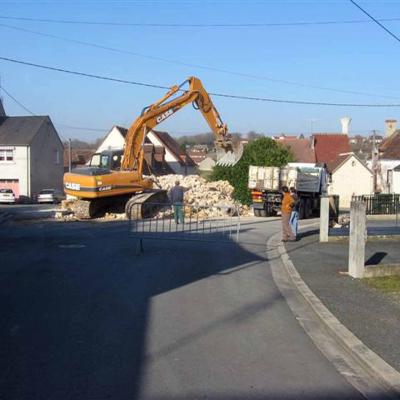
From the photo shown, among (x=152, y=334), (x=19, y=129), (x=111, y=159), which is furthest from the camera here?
(x=19, y=129)

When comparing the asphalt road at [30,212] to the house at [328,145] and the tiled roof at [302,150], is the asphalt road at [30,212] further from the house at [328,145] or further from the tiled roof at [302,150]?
the house at [328,145]

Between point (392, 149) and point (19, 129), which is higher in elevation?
point (19, 129)

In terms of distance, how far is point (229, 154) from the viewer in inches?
1232

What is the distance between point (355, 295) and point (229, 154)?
819 inches

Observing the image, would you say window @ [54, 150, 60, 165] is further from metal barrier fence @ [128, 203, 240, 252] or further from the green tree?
metal barrier fence @ [128, 203, 240, 252]

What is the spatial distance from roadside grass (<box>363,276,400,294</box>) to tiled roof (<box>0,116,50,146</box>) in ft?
174

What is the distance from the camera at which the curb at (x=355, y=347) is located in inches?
247

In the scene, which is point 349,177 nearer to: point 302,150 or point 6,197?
point 302,150

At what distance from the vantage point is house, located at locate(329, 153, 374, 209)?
65.7 metres

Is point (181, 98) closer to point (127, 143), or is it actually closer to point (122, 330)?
point (127, 143)

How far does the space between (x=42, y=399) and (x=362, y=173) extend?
6311 cm

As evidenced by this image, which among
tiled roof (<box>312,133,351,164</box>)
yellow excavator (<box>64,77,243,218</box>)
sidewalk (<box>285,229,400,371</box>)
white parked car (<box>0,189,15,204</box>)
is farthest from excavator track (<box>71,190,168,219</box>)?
tiled roof (<box>312,133,351,164</box>)

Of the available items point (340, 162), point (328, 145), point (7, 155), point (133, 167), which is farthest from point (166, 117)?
point (328, 145)

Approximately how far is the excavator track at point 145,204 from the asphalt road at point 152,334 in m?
11.0
